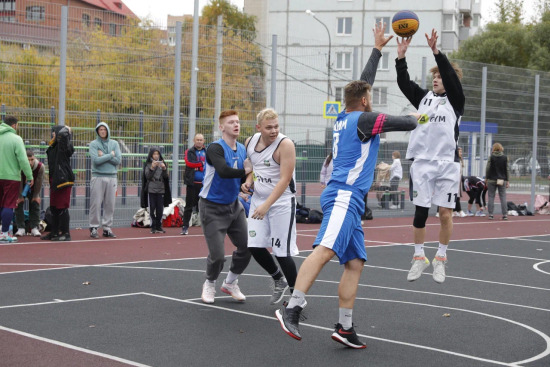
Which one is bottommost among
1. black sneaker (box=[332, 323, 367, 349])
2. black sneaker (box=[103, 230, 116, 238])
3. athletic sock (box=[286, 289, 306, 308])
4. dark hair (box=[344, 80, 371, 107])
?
black sneaker (box=[103, 230, 116, 238])

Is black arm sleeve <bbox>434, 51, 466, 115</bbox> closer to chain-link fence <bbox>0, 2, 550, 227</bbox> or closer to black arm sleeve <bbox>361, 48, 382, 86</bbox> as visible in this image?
black arm sleeve <bbox>361, 48, 382, 86</bbox>

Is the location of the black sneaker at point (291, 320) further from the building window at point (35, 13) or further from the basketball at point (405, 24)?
the building window at point (35, 13)

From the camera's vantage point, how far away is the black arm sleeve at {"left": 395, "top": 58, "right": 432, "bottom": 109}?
27.5 ft

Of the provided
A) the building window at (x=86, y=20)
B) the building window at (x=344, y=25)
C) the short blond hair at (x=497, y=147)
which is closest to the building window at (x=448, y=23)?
the building window at (x=344, y=25)

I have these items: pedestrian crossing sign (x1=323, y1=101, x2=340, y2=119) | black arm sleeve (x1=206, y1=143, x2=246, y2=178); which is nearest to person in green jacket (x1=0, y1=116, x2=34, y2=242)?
black arm sleeve (x1=206, y1=143, x2=246, y2=178)

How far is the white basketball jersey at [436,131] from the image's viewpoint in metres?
8.34

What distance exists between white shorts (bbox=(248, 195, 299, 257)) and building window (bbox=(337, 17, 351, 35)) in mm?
53094

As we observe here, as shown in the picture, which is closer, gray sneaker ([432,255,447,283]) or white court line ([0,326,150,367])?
white court line ([0,326,150,367])

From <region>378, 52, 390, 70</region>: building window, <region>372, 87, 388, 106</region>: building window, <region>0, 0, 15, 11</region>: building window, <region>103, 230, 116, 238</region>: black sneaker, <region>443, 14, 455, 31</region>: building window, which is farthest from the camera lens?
<region>443, 14, 455, 31</region>: building window

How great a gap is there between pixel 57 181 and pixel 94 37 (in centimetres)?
374

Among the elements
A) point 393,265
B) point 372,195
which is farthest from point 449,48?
point 393,265

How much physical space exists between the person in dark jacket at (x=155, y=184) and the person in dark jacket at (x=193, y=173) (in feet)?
1.50

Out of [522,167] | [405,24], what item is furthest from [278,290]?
[522,167]

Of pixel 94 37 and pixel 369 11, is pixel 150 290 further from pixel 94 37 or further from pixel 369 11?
pixel 369 11
